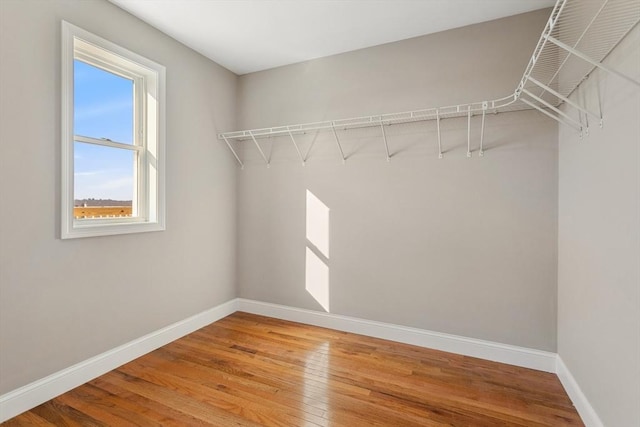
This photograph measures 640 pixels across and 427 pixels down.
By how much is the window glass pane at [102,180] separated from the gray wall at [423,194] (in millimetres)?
1207

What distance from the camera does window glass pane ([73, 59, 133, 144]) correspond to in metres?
2.04

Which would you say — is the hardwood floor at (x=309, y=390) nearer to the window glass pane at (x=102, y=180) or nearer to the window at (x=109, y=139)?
the window at (x=109, y=139)

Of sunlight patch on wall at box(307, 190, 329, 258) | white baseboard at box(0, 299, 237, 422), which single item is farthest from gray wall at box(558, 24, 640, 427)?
white baseboard at box(0, 299, 237, 422)

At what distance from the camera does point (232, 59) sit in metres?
2.97

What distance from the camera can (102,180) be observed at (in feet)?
7.23

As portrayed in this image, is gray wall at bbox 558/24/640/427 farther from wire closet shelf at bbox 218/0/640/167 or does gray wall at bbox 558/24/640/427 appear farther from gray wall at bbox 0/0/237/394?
gray wall at bbox 0/0/237/394

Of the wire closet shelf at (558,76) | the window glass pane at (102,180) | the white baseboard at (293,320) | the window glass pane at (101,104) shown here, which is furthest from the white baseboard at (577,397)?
the window glass pane at (101,104)

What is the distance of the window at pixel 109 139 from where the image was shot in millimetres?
1917

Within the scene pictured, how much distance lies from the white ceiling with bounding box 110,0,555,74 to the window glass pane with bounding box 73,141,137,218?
3.47 feet

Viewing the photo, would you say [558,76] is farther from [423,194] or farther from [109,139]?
[109,139]

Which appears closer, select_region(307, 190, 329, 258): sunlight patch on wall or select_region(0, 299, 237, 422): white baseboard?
select_region(0, 299, 237, 422): white baseboard

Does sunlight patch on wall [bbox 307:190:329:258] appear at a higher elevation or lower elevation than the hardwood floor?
higher

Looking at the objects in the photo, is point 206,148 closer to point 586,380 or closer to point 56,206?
point 56,206

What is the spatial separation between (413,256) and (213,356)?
1.76m
